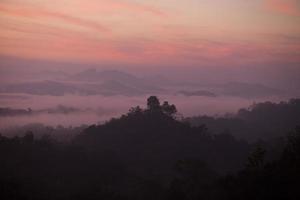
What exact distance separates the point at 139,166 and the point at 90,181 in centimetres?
1497

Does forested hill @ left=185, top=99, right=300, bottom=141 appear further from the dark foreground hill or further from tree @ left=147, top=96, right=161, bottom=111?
the dark foreground hill

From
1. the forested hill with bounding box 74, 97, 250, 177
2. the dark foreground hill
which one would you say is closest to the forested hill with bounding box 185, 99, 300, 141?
the forested hill with bounding box 74, 97, 250, 177

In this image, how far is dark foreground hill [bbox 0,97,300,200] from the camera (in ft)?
124

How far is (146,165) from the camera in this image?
65.7 m

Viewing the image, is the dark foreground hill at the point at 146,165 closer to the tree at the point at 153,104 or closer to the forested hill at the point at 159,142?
the tree at the point at 153,104

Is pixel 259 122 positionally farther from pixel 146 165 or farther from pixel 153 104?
pixel 146 165

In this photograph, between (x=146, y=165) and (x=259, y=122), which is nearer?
(x=146, y=165)

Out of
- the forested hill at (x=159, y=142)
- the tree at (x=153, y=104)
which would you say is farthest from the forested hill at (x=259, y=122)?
the tree at (x=153, y=104)

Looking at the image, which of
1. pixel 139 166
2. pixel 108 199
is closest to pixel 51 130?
pixel 139 166

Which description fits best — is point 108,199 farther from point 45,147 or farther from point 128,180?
point 45,147

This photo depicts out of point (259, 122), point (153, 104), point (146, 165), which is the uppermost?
point (153, 104)

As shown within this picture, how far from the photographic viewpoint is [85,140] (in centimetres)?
7300

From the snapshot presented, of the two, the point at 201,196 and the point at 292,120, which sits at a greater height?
the point at 292,120

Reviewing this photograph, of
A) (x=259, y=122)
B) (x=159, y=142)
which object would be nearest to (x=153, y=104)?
(x=159, y=142)
